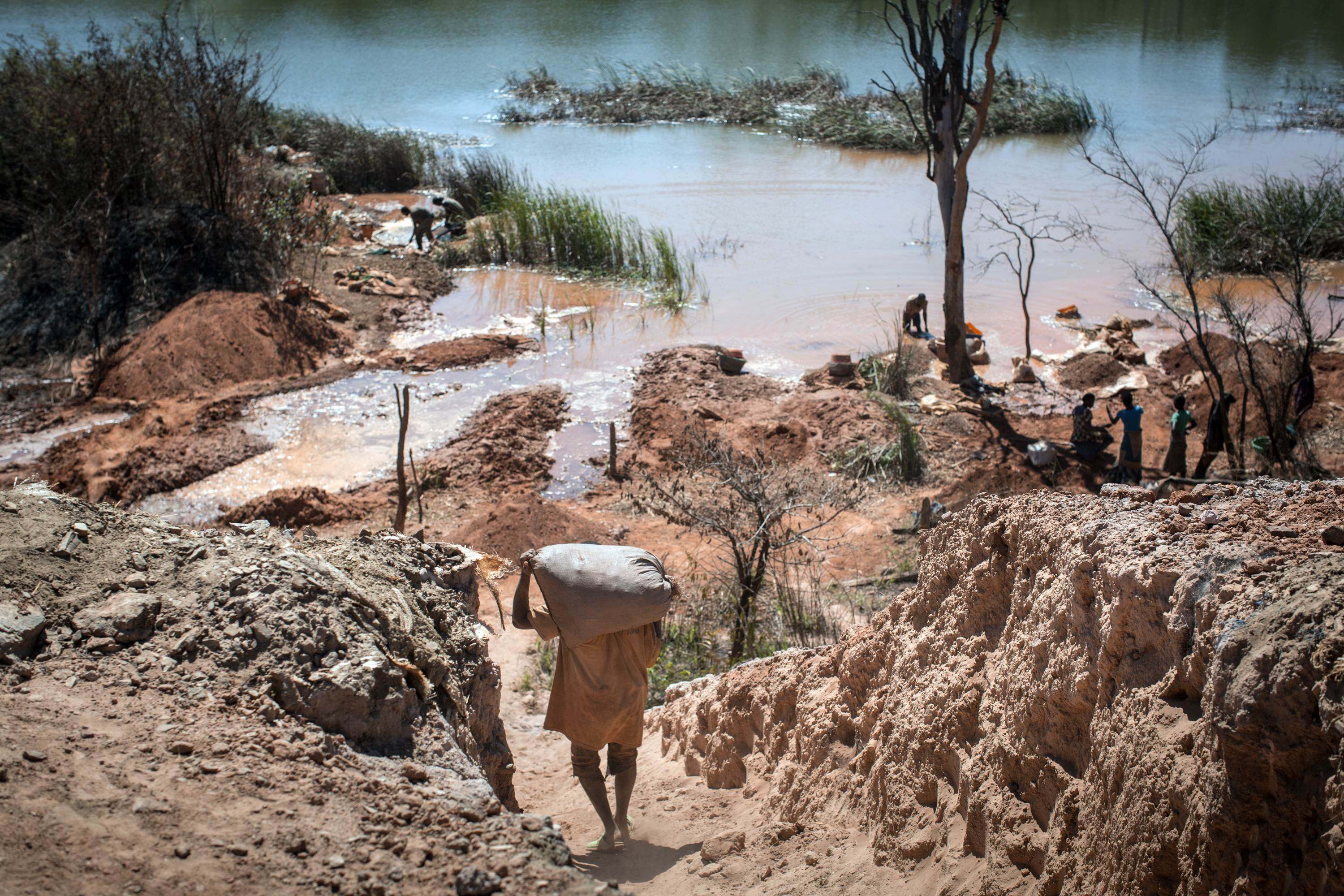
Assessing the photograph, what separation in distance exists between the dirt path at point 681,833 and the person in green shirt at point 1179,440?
20.7 ft

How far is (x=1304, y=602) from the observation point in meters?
1.92

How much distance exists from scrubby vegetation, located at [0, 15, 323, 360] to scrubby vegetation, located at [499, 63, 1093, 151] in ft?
48.2

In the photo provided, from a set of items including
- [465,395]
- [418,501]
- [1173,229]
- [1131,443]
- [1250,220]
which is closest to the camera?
[1131,443]

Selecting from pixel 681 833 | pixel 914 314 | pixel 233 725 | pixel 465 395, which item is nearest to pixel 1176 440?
pixel 914 314

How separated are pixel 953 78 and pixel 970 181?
11.8m

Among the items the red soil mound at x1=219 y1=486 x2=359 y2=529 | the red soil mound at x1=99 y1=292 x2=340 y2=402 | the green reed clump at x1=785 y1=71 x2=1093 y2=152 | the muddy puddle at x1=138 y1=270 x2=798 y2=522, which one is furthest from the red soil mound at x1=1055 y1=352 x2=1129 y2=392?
the green reed clump at x1=785 y1=71 x2=1093 y2=152

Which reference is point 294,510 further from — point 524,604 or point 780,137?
point 780,137

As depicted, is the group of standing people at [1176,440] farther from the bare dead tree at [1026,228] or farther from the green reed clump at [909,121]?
the green reed clump at [909,121]

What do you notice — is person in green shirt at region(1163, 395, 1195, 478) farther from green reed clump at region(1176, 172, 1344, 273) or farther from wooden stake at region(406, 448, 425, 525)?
wooden stake at region(406, 448, 425, 525)

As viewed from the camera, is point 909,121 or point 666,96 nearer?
point 909,121

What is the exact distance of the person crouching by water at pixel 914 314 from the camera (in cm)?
1398

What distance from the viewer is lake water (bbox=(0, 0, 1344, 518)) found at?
1522 centimetres

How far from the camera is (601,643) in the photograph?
383 cm

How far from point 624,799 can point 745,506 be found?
166 inches
